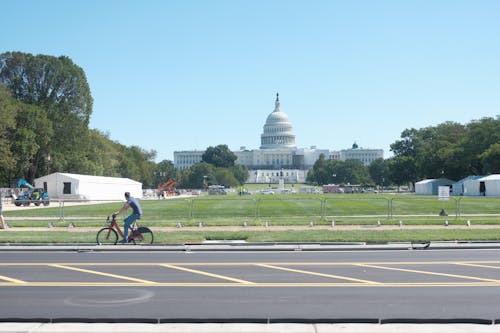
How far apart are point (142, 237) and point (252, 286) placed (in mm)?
9695

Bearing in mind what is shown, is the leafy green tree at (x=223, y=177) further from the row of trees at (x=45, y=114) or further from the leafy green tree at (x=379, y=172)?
the row of trees at (x=45, y=114)

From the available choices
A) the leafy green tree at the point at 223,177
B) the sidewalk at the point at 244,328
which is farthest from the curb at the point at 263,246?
the leafy green tree at the point at 223,177

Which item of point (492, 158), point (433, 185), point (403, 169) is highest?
point (403, 169)

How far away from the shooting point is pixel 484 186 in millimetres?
74500

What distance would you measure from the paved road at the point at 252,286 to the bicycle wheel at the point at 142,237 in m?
2.97

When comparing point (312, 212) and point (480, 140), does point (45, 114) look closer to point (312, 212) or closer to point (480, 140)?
point (312, 212)

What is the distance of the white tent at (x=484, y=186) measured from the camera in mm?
70625

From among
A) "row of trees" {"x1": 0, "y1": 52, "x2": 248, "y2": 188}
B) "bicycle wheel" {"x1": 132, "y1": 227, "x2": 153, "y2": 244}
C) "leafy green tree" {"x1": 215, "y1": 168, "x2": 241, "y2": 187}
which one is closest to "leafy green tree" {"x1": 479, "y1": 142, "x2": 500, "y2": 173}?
"row of trees" {"x1": 0, "y1": 52, "x2": 248, "y2": 188}

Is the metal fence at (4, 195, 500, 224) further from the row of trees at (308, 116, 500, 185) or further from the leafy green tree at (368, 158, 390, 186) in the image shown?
the leafy green tree at (368, 158, 390, 186)

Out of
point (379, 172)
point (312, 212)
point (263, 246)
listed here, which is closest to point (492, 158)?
point (312, 212)

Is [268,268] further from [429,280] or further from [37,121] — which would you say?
[37,121]

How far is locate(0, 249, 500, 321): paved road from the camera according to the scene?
9977mm

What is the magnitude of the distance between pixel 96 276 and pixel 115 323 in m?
4.64

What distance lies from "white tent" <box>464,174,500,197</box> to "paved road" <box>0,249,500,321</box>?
187 feet
